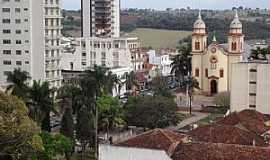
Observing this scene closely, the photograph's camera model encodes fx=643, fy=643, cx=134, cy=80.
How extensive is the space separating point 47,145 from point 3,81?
2942 centimetres

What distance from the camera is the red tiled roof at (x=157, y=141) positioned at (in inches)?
1356

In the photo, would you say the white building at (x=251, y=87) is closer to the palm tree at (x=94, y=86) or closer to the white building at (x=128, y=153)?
the palm tree at (x=94, y=86)

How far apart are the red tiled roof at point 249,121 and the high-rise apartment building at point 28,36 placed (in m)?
25.6

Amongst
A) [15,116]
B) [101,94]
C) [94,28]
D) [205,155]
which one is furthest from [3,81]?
[94,28]

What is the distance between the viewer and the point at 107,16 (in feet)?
362

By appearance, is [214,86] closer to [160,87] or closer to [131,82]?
[131,82]

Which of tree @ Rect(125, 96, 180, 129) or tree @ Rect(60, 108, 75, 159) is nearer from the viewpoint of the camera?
tree @ Rect(60, 108, 75, 159)

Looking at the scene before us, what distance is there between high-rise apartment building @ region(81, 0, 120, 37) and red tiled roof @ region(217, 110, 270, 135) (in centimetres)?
6359

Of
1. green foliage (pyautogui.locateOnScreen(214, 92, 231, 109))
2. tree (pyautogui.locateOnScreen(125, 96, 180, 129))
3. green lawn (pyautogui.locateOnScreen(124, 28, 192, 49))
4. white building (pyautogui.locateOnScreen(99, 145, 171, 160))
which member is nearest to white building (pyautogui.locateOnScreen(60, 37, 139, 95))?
green foliage (pyautogui.locateOnScreen(214, 92, 231, 109))

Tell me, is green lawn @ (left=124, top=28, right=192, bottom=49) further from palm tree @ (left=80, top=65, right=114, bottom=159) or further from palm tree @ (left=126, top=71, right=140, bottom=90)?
palm tree @ (left=80, top=65, right=114, bottom=159)

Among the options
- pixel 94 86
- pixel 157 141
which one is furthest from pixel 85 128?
pixel 157 141

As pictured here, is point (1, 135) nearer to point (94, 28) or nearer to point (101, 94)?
point (101, 94)

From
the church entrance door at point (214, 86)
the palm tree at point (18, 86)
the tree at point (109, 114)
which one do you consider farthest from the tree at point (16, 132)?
the church entrance door at point (214, 86)

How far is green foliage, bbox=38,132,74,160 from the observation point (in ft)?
126
